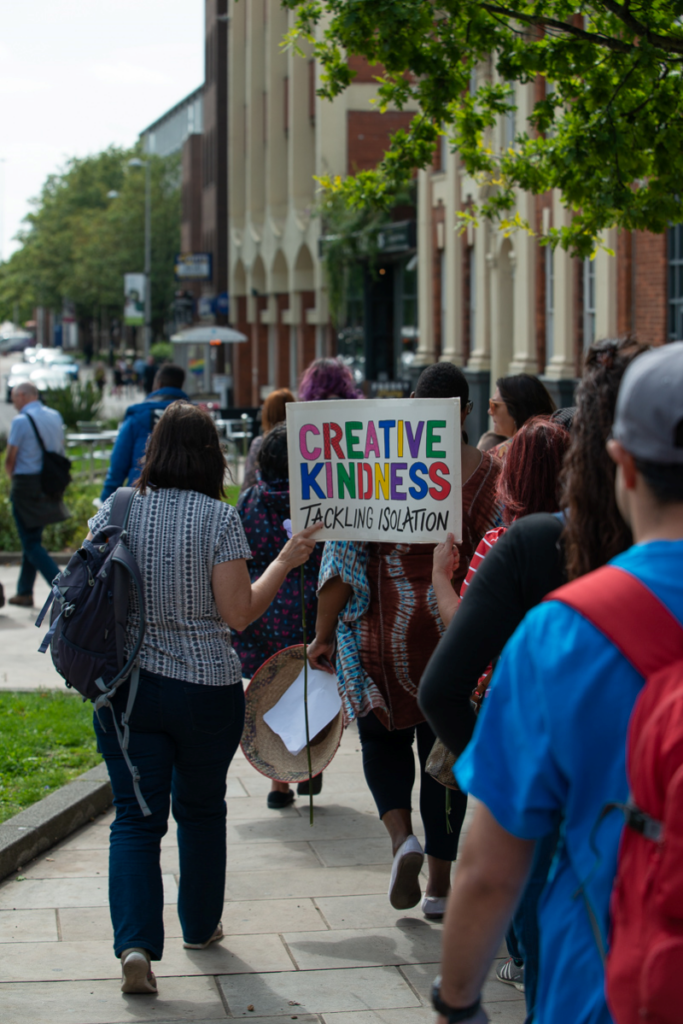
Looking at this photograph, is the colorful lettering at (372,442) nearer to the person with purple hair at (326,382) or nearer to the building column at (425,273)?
the person with purple hair at (326,382)

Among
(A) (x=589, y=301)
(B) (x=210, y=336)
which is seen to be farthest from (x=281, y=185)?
(A) (x=589, y=301)

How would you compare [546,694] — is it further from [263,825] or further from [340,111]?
[340,111]

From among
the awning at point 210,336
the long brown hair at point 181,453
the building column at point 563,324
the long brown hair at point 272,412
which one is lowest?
the long brown hair at point 181,453

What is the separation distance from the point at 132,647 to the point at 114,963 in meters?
1.14

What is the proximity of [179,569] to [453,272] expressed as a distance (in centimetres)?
2072

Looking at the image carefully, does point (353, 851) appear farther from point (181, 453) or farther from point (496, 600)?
point (496, 600)

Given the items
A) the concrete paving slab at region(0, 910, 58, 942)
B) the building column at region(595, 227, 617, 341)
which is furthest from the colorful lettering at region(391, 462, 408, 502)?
the building column at region(595, 227, 617, 341)

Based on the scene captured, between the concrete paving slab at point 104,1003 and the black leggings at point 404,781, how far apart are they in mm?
901

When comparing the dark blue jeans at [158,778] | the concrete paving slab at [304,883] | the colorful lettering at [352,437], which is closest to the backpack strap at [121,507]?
the dark blue jeans at [158,778]

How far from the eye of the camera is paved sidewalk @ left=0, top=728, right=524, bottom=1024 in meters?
3.88

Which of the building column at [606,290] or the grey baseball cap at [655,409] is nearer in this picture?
the grey baseball cap at [655,409]

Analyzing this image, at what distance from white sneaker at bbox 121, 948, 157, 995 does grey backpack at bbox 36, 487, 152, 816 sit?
0.43 meters

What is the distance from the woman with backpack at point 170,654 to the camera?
391 cm

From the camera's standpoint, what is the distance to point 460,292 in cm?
2394
